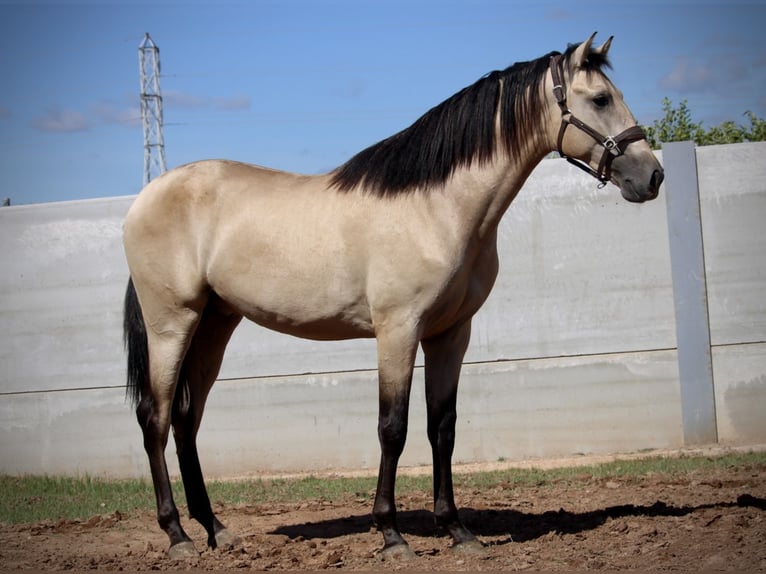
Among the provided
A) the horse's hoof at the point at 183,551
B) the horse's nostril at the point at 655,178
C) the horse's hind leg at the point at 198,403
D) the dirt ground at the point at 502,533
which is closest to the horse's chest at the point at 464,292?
the horse's nostril at the point at 655,178

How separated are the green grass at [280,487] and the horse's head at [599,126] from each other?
3003 mm

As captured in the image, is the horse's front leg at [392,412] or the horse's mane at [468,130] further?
the horse's mane at [468,130]

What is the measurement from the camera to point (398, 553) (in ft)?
15.2

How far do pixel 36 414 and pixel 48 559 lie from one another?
399 centimetres

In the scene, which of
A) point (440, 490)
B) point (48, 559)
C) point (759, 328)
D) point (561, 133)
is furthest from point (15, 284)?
point (759, 328)

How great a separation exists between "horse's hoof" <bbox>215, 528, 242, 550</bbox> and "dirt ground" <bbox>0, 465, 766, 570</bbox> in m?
0.07

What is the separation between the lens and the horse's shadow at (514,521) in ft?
17.3

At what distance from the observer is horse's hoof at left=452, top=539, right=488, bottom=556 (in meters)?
4.71

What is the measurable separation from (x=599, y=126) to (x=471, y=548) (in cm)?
236

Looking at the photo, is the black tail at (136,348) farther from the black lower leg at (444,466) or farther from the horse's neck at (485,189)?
the horse's neck at (485,189)

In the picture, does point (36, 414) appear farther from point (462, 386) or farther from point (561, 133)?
point (561, 133)

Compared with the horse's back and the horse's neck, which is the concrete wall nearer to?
the horse's back

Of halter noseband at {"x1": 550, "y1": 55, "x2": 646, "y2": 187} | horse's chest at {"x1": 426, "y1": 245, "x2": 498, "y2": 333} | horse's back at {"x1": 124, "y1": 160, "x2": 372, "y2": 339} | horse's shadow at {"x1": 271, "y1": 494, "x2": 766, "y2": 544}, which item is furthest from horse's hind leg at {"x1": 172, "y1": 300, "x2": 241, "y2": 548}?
halter noseband at {"x1": 550, "y1": 55, "x2": 646, "y2": 187}

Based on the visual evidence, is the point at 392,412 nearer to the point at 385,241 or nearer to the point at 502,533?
the point at 385,241
